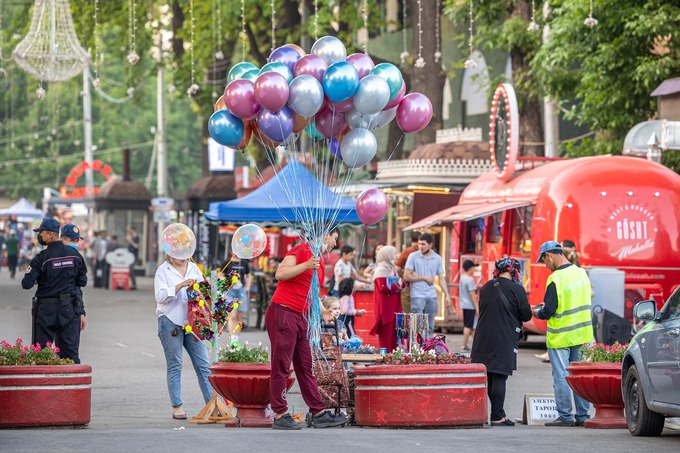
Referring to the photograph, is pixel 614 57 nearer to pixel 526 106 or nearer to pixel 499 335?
pixel 526 106

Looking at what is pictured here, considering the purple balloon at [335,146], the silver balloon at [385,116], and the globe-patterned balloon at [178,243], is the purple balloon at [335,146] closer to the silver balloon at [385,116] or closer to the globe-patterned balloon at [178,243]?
the silver balloon at [385,116]

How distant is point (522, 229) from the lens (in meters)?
25.0

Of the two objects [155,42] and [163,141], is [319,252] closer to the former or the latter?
[155,42]

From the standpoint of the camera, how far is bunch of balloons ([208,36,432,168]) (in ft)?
48.3

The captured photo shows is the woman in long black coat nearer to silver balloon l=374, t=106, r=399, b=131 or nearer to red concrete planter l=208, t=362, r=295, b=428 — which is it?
red concrete planter l=208, t=362, r=295, b=428

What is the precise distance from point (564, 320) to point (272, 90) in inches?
139

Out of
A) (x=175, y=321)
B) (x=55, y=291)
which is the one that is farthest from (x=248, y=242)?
(x=55, y=291)

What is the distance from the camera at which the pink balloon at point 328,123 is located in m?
15.6

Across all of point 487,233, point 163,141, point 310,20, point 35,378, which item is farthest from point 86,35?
point 35,378

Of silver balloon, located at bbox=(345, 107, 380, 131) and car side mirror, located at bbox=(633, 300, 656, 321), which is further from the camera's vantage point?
silver balloon, located at bbox=(345, 107, 380, 131)

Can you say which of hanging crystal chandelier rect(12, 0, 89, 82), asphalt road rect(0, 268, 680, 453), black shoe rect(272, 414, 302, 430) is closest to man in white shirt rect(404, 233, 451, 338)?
asphalt road rect(0, 268, 680, 453)

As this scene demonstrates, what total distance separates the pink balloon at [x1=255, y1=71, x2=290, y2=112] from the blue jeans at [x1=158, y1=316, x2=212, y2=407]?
2310mm

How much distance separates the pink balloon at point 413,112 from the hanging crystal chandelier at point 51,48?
13.7 m

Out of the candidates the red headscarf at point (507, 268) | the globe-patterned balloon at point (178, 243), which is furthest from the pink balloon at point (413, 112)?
the globe-patterned balloon at point (178, 243)
